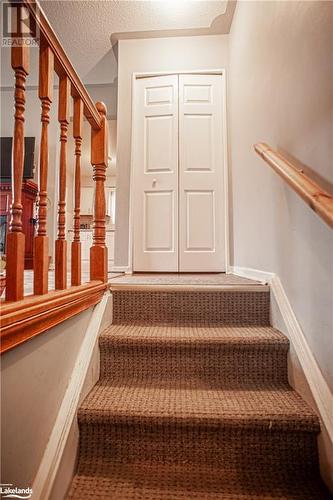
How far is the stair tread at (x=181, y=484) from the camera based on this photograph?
A: 0.94m

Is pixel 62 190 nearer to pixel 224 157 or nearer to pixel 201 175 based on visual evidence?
pixel 201 175

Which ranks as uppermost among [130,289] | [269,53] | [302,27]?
[269,53]

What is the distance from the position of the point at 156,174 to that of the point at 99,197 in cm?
169

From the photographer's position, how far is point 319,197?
0.96 meters

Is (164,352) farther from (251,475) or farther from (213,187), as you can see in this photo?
(213,187)

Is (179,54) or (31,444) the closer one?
(31,444)

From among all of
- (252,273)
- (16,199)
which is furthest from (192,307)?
(16,199)

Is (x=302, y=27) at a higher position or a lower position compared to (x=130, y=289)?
higher

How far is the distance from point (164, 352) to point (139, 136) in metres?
2.50

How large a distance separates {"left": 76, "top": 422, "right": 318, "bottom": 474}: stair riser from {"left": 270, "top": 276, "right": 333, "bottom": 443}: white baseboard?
108 mm

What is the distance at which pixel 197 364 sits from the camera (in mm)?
1326

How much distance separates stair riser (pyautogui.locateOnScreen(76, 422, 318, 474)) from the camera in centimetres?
105

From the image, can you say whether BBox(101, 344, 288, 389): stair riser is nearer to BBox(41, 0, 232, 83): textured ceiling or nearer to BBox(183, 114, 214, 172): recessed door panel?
BBox(183, 114, 214, 172): recessed door panel

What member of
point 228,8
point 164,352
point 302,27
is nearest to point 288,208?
point 302,27
